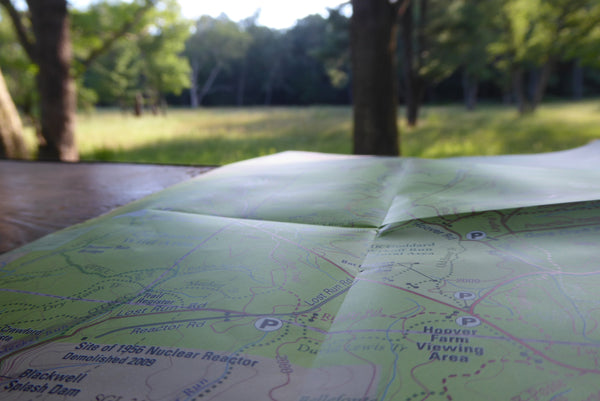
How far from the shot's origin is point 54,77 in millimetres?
5422

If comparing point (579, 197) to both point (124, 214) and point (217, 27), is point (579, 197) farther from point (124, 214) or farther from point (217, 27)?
point (217, 27)

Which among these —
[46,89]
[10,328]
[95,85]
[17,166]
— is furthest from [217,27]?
[10,328]

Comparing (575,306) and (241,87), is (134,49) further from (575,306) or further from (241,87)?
(575,306)

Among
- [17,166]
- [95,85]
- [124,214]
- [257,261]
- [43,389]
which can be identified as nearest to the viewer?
[43,389]

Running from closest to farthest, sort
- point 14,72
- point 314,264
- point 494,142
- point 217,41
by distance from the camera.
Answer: point 314,264 → point 494,142 → point 14,72 → point 217,41

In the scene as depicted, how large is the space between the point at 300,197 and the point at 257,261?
1.39ft

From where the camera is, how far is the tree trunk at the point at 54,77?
524 cm

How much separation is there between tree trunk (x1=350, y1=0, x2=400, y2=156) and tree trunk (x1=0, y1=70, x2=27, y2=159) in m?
4.30

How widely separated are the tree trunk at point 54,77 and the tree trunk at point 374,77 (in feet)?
12.8

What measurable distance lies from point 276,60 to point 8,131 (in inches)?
1564

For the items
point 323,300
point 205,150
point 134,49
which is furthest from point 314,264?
point 134,49

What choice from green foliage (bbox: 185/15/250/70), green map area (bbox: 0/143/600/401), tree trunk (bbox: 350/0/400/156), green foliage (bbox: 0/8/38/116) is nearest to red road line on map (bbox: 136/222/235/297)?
green map area (bbox: 0/143/600/401)

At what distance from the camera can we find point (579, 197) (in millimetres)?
998

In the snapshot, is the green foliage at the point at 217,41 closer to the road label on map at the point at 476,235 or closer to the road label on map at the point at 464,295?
the road label on map at the point at 476,235
